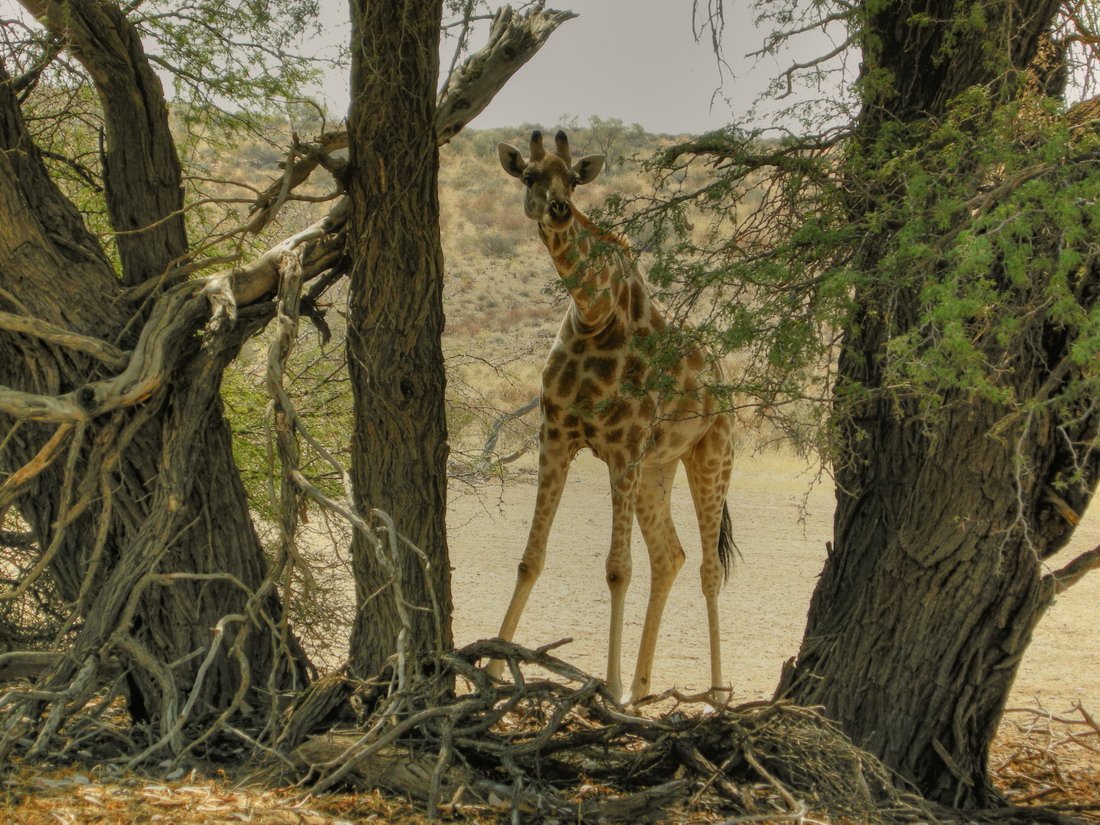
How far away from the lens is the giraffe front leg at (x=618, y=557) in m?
5.73

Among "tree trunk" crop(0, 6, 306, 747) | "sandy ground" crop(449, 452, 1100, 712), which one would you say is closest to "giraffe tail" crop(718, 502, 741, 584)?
"sandy ground" crop(449, 452, 1100, 712)

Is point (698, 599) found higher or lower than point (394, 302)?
lower

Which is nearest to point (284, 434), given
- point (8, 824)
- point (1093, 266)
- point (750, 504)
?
point (8, 824)

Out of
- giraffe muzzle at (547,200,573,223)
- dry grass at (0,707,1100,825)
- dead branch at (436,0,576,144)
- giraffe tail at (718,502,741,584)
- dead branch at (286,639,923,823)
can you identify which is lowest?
dry grass at (0,707,1100,825)

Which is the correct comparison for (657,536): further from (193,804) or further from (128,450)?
(193,804)

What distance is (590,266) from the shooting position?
15.2ft

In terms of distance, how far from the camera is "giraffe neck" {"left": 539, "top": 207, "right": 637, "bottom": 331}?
451cm

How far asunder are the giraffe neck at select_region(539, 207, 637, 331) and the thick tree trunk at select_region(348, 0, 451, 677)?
655 millimetres

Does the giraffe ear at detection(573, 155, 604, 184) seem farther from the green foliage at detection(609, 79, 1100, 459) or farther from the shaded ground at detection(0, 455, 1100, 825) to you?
the shaded ground at detection(0, 455, 1100, 825)

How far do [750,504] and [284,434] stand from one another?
9.74 m

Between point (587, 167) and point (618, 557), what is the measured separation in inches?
85.1

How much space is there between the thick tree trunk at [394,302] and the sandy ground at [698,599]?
1.63m

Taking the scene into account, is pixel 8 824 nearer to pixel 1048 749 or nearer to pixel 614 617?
pixel 614 617

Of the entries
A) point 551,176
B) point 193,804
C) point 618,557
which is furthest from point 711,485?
point 193,804
